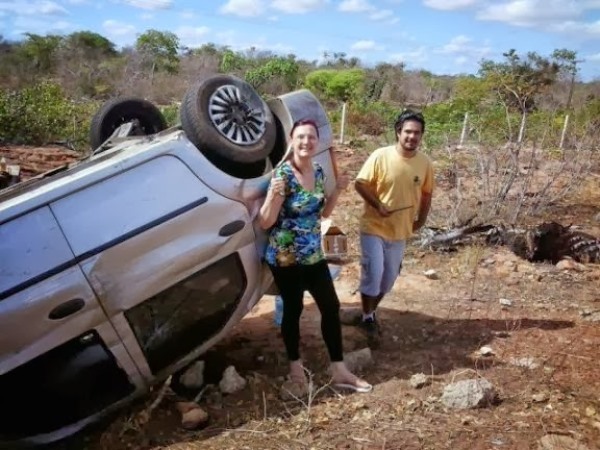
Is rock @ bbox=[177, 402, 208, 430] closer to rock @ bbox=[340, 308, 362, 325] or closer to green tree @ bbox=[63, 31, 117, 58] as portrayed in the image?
rock @ bbox=[340, 308, 362, 325]

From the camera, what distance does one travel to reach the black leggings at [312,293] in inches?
131

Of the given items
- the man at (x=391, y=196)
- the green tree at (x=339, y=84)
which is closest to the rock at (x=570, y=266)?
the man at (x=391, y=196)

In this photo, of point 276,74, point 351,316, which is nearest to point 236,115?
point 351,316

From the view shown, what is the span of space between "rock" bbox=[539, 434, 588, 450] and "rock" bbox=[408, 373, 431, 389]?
29.9 inches

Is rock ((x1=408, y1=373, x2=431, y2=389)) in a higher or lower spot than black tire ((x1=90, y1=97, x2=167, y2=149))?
lower

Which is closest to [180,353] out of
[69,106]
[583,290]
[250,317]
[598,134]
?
[250,317]

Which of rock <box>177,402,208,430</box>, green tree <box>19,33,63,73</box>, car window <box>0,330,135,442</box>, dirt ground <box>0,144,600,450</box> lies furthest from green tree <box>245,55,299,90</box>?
car window <box>0,330,135,442</box>

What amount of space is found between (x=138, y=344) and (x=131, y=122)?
Answer: 2.08 metres

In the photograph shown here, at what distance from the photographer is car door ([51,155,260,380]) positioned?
2877mm

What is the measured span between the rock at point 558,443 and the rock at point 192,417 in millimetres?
1753

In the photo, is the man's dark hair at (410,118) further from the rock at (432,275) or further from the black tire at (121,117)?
the rock at (432,275)

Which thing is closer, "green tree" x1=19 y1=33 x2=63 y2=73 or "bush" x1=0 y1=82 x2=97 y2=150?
"bush" x1=0 y1=82 x2=97 y2=150

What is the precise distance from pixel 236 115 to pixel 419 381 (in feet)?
6.44

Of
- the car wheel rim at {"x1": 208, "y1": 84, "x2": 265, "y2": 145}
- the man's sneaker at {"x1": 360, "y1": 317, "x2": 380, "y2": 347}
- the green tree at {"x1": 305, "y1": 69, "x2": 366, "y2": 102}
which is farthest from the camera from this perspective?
the green tree at {"x1": 305, "y1": 69, "x2": 366, "y2": 102}
